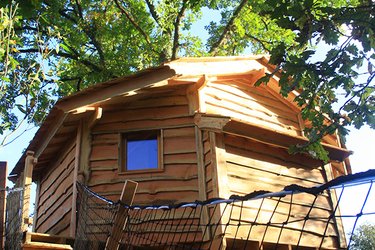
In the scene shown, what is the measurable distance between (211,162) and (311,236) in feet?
7.41

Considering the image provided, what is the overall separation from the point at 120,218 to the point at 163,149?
3.18 meters

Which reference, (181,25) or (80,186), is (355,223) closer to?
(80,186)

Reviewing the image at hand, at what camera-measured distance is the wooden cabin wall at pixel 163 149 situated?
7.11 m

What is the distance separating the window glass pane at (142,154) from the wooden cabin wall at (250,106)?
3.78 ft

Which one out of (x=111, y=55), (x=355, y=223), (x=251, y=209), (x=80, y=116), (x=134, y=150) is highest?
(x=111, y=55)

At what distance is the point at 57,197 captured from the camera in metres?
8.36

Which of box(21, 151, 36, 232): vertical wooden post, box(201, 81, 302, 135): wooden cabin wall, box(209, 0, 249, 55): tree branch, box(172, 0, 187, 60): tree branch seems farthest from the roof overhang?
box(209, 0, 249, 55): tree branch

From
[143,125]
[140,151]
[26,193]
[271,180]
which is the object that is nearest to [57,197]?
[140,151]

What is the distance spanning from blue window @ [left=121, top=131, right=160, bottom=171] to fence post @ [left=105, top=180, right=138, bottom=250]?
3048 millimetres

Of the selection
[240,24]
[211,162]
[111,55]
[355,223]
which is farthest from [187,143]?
[240,24]

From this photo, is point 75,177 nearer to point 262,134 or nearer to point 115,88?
point 115,88

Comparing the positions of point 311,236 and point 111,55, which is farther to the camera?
point 111,55

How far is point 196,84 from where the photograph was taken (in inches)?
306

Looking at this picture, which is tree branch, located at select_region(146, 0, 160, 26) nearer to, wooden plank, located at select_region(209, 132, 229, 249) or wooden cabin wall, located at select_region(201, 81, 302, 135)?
wooden cabin wall, located at select_region(201, 81, 302, 135)
